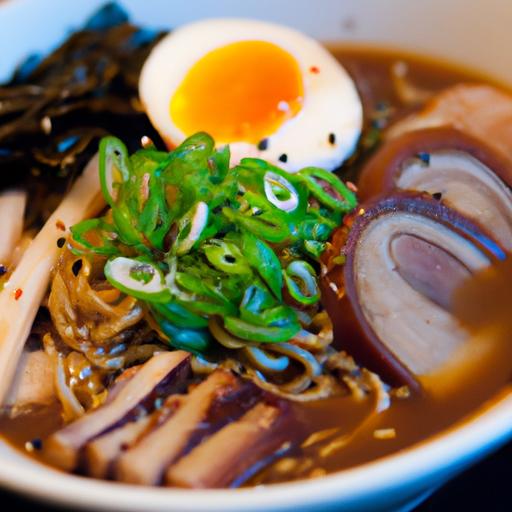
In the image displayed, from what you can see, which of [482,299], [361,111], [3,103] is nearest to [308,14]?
[361,111]

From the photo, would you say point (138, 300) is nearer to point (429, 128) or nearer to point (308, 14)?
point (429, 128)

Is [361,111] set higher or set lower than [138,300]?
higher

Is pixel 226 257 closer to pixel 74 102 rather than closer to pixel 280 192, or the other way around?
pixel 280 192

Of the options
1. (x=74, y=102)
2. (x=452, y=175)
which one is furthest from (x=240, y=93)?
(x=452, y=175)

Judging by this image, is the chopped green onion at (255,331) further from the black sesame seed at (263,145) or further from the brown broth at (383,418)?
the black sesame seed at (263,145)

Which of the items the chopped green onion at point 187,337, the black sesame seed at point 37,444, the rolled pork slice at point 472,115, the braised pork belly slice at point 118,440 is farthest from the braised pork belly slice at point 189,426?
the rolled pork slice at point 472,115

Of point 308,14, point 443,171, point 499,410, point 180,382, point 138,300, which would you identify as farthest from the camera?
point 308,14
